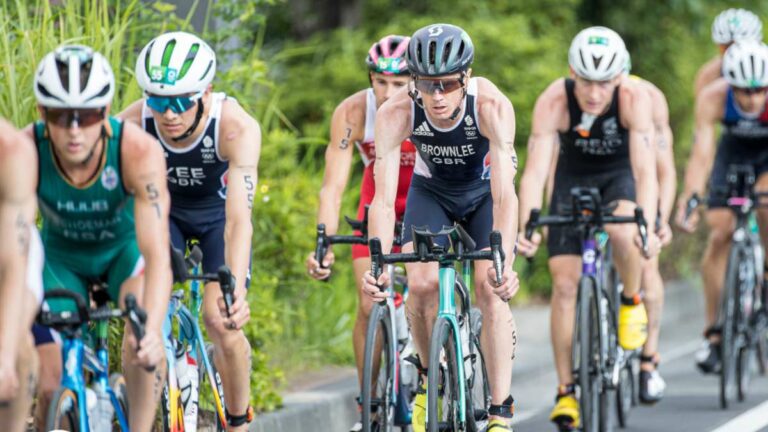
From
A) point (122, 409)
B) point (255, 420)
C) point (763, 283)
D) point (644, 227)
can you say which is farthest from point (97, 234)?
point (763, 283)

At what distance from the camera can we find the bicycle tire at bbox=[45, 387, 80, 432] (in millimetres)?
5809

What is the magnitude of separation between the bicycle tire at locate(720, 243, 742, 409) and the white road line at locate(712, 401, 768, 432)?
10.6 inches

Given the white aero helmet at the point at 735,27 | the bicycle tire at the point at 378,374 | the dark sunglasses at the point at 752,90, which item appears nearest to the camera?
the bicycle tire at the point at 378,374

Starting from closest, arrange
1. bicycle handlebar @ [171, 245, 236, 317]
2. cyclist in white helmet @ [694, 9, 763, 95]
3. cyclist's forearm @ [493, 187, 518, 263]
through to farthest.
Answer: bicycle handlebar @ [171, 245, 236, 317]
cyclist's forearm @ [493, 187, 518, 263]
cyclist in white helmet @ [694, 9, 763, 95]

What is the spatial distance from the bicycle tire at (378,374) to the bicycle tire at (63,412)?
221 centimetres

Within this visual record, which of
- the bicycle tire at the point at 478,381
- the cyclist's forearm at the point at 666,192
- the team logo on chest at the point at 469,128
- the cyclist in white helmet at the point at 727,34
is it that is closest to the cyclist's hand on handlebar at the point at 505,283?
the bicycle tire at the point at 478,381

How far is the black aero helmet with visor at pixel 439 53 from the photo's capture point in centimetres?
734

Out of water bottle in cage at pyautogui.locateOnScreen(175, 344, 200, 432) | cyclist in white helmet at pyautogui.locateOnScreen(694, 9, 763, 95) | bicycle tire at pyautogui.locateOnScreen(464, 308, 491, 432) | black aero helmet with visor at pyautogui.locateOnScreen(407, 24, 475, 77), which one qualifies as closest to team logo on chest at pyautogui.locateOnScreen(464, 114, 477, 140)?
black aero helmet with visor at pyautogui.locateOnScreen(407, 24, 475, 77)

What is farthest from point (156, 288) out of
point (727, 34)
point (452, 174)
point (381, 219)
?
point (727, 34)

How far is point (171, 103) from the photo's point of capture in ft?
23.5

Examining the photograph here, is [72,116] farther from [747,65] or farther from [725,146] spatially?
[725,146]

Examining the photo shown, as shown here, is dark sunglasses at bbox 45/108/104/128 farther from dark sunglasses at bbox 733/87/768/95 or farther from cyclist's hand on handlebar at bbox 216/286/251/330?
dark sunglasses at bbox 733/87/768/95

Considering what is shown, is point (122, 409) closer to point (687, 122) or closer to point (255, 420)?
point (255, 420)

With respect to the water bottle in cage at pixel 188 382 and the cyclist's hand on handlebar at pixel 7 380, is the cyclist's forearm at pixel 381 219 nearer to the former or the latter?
the water bottle in cage at pixel 188 382
